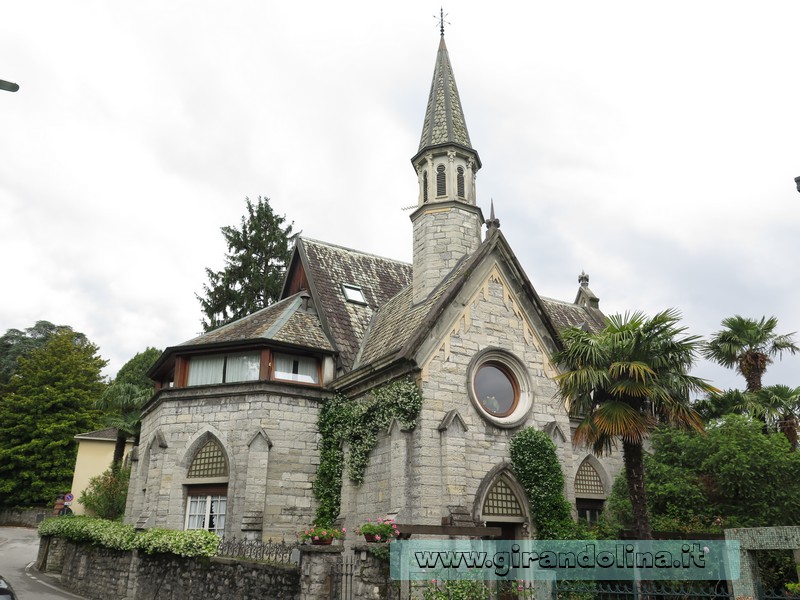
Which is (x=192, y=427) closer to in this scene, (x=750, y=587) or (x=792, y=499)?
(x=750, y=587)

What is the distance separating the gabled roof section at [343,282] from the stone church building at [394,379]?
8cm

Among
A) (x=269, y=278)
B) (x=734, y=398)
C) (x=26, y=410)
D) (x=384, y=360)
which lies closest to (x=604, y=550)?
(x=384, y=360)

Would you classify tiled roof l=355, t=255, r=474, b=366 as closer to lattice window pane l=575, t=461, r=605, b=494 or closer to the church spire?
the church spire

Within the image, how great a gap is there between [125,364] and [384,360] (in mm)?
51686

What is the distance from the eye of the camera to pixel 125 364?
6084 centimetres

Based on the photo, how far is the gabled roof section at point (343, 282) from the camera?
20.8m

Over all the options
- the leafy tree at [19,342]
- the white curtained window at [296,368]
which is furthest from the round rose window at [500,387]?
the leafy tree at [19,342]

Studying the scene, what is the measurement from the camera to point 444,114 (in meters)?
22.0

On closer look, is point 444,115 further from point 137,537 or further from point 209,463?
point 137,537

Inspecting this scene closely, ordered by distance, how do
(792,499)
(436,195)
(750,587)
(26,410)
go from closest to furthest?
(750,587) → (792,499) → (436,195) → (26,410)

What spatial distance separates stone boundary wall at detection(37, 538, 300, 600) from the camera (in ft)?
44.1

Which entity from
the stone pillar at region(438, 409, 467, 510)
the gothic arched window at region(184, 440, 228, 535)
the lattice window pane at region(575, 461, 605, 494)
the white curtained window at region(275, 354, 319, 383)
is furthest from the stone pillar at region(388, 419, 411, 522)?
the lattice window pane at region(575, 461, 605, 494)

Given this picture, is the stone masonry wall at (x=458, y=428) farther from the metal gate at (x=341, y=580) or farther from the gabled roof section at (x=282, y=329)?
the gabled roof section at (x=282, y=329)

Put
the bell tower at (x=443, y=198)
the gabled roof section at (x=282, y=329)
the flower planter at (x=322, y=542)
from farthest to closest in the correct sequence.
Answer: the bell tower at (x=443, y=198) → the gabled roof section at (x=282, y=329) → the flower planter at (x=322, y=542)
